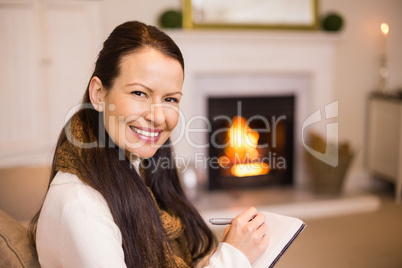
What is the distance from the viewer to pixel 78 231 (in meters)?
0.85

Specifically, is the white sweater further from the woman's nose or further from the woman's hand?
the woman's nose

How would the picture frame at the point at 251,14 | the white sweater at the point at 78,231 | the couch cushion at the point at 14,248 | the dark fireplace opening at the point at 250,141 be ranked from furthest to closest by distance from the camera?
the dark fireplace opening at the point at 250,141, the picture frame at the point at 251,14, the couch cushion at the point at 14,248, the white sweater at the point at 78,231

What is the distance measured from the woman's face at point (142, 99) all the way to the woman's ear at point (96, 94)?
15 millimetres

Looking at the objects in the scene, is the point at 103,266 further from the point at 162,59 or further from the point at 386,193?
the point at 386,193

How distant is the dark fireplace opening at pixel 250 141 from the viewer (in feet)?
11.6

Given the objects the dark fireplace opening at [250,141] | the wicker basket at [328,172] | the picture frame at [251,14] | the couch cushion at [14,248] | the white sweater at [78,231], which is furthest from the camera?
the dark fireplace opening at [250,141]

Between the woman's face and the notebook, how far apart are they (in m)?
0.37

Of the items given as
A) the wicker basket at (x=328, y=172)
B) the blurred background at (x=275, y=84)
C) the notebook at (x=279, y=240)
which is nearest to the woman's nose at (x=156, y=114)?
the notebook at (x=279, y=240)

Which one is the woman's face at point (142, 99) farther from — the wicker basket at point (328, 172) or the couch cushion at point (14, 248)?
the wicker basket at point (328, 172)

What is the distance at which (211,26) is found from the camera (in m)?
3.24

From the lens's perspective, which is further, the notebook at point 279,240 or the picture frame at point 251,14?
the picture frame at point 251,14

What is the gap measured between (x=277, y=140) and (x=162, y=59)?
2.76m

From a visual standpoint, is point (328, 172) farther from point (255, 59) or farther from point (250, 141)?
point (255, 59)

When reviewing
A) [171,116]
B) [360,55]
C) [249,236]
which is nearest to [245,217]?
[249,236]
